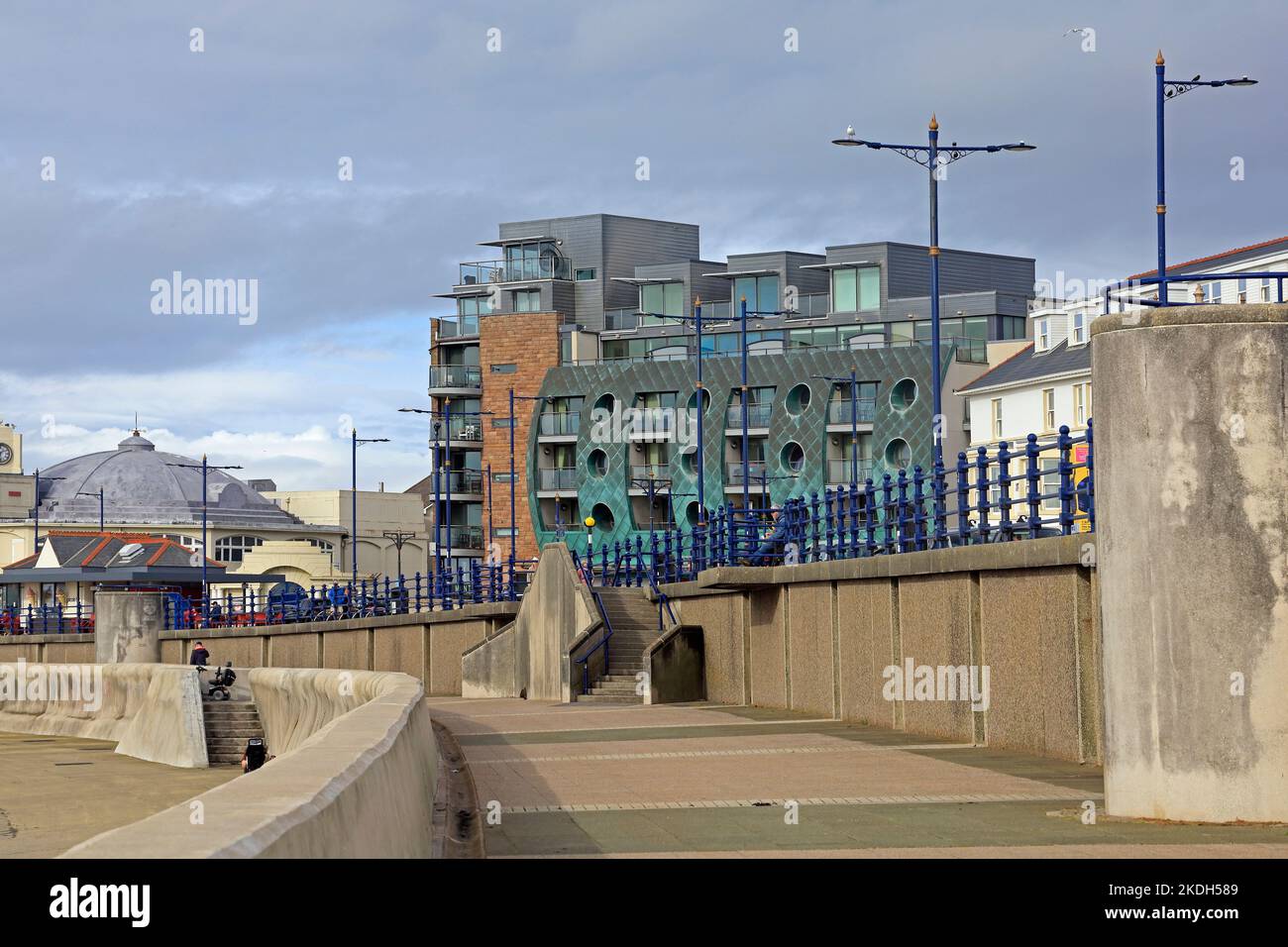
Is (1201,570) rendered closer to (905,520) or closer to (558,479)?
(905,520)

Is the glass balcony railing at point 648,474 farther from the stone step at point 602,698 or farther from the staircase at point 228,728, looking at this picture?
the stone step at point 602,698

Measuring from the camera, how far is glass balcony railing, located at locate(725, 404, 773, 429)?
308 ft

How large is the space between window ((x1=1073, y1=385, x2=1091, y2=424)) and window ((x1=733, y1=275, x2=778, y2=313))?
3026 cm

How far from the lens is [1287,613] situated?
40.4ft

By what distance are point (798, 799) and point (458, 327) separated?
96145 millimetres

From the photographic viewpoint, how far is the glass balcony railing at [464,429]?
352 feet

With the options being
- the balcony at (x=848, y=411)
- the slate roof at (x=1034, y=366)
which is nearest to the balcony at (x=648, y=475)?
the balcony at (x=848, y=411)

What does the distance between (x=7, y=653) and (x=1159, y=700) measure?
6038cm

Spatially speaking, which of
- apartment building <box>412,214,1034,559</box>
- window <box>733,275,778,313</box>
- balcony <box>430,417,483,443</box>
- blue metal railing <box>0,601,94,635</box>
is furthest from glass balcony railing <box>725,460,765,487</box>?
blue metal railing <box>0,601,94,635</box>

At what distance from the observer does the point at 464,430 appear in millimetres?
107562

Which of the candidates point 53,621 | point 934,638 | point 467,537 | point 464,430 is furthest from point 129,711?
point 467,537

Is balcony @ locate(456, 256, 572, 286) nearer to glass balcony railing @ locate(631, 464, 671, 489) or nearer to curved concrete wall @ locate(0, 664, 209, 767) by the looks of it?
glass balcony railing @ locate(631, 464, 671, 489)

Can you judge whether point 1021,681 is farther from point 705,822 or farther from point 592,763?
point 705,822

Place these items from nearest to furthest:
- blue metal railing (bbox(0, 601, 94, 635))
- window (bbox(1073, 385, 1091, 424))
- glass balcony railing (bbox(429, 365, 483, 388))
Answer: blue metal railing (bbox(0, 601, 94, 635))
window (bbox(1073, 385, 1091, 424))
glass balcony railing (bbox(429, 365, 483, 388))
